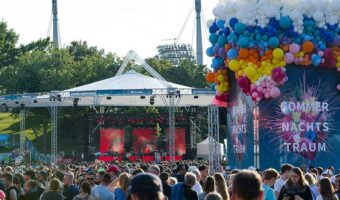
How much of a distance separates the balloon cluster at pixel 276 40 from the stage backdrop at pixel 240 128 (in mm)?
1351

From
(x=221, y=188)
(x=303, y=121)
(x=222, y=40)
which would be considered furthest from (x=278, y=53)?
(x=221, y=188)

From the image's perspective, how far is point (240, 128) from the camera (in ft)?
89.5

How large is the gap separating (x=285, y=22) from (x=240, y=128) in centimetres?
437

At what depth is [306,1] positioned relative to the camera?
25.1 m

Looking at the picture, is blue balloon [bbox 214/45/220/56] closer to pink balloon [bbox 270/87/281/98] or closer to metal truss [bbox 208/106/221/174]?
pink balloon [bbox 270/87/281/98]

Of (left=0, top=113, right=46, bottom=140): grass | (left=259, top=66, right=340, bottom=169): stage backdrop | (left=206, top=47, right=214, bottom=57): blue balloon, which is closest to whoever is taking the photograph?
(left=259, top=66, right=340, bottom=169): stage backdrop

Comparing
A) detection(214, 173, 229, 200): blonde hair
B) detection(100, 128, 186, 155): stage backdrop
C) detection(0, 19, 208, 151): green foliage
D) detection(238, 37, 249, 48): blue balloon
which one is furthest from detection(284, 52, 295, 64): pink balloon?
detection(0, 19, 208, 151): green foliage

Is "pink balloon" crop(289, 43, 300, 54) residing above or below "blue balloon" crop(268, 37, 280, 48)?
below

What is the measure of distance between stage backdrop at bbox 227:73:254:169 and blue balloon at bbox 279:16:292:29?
2.88 metres

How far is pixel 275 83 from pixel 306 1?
2.66 meters

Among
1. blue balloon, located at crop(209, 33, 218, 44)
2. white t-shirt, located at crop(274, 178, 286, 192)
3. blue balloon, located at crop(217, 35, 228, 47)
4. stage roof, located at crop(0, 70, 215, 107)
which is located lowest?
white t-shirt, located at crop(274, 178, 286, 192)

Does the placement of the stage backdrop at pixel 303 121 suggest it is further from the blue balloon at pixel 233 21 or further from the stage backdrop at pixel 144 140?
the stage backdrop at pixel 144 140

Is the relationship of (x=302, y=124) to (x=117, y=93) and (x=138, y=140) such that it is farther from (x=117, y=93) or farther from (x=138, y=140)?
(x=138, y=140)

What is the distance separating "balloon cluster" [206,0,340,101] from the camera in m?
24.8
